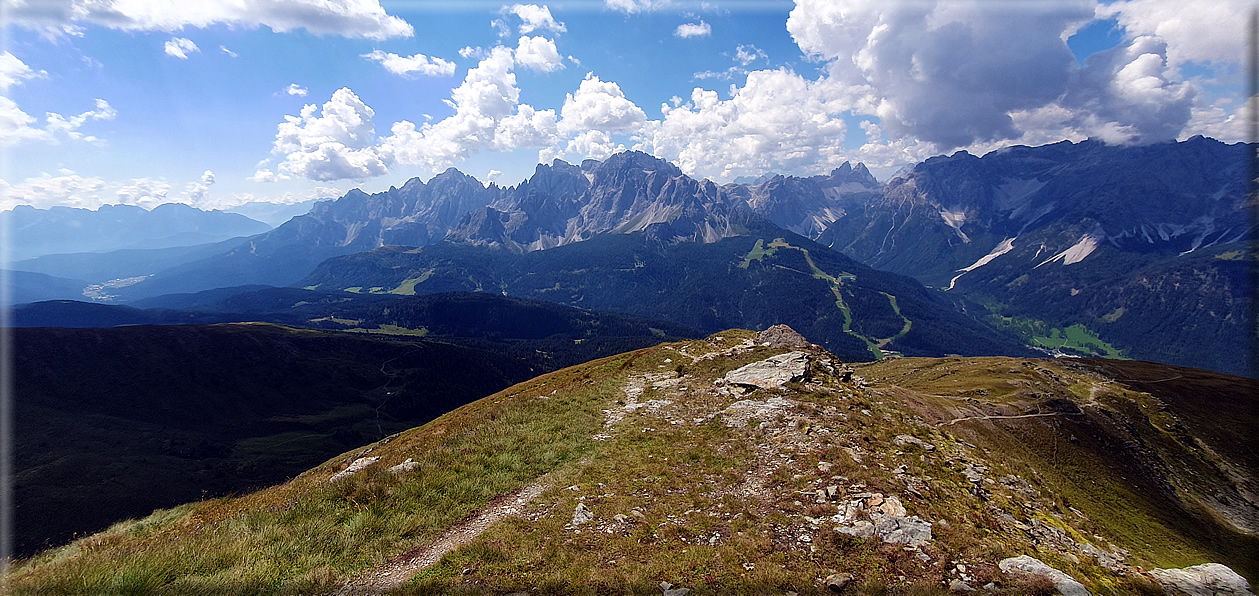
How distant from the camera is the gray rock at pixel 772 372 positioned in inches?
1184

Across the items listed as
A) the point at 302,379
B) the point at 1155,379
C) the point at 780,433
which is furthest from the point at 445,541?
the point at 302,379

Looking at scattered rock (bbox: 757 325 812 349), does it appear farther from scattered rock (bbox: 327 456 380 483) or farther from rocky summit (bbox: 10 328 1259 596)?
scattered rock (bbox: 327 456 380 483)

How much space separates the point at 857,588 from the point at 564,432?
1571 cm

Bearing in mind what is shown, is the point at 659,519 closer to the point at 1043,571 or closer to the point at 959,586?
the point at 959,586

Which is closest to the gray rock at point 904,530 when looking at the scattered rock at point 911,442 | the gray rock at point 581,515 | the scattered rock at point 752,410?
the scattered rock at point 911,442

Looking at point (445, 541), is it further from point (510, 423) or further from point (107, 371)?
point (107, 371)

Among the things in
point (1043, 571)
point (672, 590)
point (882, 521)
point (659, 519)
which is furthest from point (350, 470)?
point (1043, 571)

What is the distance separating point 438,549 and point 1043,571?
16473 mm

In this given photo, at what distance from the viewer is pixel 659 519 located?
47.0ft

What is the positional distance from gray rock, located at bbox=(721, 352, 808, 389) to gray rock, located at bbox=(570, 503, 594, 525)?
18.3 metres

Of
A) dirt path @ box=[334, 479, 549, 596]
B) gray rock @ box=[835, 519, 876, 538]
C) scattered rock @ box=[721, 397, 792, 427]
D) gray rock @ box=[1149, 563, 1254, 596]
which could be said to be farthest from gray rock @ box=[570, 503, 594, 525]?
gray rock @ box=[1149, 563, 1254, 596]

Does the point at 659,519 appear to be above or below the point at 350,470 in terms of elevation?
above

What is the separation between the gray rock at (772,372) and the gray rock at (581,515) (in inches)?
722

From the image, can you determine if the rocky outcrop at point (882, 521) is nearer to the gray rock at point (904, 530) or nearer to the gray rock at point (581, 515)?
the gray rock at point (904, 530)
